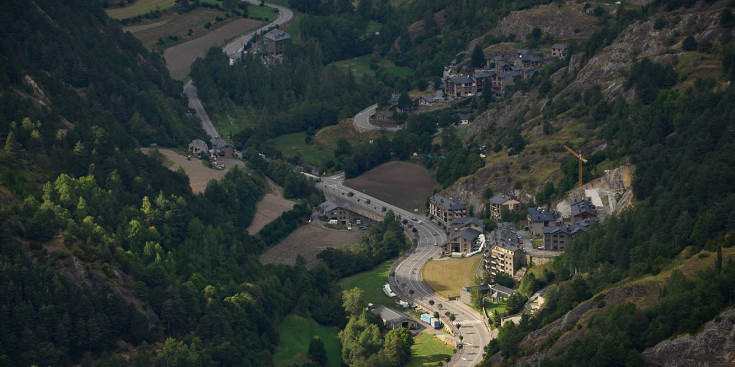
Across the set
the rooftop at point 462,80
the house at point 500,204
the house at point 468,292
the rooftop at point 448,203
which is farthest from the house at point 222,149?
the house at point 468,292

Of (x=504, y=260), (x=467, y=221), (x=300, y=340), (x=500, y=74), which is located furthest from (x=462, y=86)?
(x=300, y=340)

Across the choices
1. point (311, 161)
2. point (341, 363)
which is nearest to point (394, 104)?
point (311, 161)

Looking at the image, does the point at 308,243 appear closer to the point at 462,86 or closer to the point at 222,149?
the point at 222,149

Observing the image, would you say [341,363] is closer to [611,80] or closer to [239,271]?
[239,271]

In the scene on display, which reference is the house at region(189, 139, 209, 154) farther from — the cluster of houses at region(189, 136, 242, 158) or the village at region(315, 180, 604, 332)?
the village at region(315, 180, 604, 332)

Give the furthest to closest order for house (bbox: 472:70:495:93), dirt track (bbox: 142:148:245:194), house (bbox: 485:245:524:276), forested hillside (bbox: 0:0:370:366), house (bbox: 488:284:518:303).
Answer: house (bbox: 472:70:495:93)
dirt track (bbox: 142:148:245:194)
house (bbox: 485:245:524:276)
house (bbox: 488:284:518:303)
forested hillside (bbox: 0:0:370:366)

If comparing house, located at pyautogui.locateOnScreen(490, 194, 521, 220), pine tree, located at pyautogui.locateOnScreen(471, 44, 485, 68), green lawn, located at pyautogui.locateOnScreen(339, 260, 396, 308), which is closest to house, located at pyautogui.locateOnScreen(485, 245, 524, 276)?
green lawn, located at pyautogui.locateOnScreen(339, 260, 396, 308)
